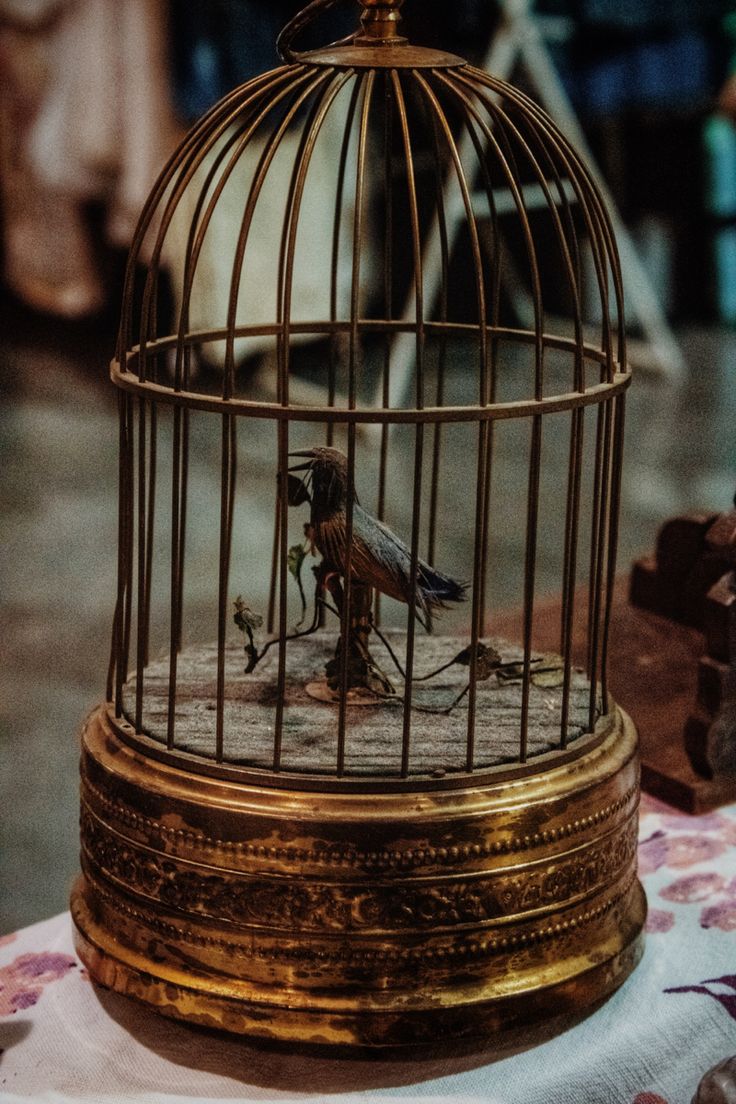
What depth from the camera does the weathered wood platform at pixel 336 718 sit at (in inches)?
49.1

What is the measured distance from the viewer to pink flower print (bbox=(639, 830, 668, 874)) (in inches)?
61.6

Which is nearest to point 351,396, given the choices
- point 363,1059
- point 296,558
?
point 296,558

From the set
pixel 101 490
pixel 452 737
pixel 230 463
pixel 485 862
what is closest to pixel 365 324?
pixel 230 463

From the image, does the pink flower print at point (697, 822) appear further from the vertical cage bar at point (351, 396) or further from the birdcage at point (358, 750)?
the vertical cage bar at point (351, 396)

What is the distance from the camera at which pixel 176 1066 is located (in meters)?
1.24

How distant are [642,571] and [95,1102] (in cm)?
116

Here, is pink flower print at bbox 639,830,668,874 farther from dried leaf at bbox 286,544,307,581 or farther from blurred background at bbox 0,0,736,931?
blurred background at bbox 0,0,736,931

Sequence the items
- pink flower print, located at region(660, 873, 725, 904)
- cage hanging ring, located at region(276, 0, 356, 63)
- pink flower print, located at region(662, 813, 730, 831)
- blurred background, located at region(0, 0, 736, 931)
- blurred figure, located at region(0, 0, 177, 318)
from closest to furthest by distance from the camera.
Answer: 1. cage hanging ring, located at region(276, 0, 356, 63)
2. pink flower print, located at region(660, 873, 725, 904)
3. pink flower print, located at region(662, 813, 730, 831)
4. blurred background, located at region(0, 0, 736, 931)
5. blurred figure, located at region(0, 0, 177, 318)

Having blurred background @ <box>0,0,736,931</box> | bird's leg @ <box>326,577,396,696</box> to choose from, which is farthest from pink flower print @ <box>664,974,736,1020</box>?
blurred background @ <box>0,0,736,931</box>

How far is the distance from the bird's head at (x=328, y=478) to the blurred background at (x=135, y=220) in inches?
56.1

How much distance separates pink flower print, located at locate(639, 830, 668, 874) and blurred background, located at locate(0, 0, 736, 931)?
4.10ft

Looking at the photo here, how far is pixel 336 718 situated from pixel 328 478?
20 cm

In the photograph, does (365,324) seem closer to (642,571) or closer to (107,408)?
(642,571)

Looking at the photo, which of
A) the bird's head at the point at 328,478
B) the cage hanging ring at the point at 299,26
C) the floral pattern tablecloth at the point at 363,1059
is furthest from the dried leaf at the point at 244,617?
the cage hanging ring at the point at 299,26
